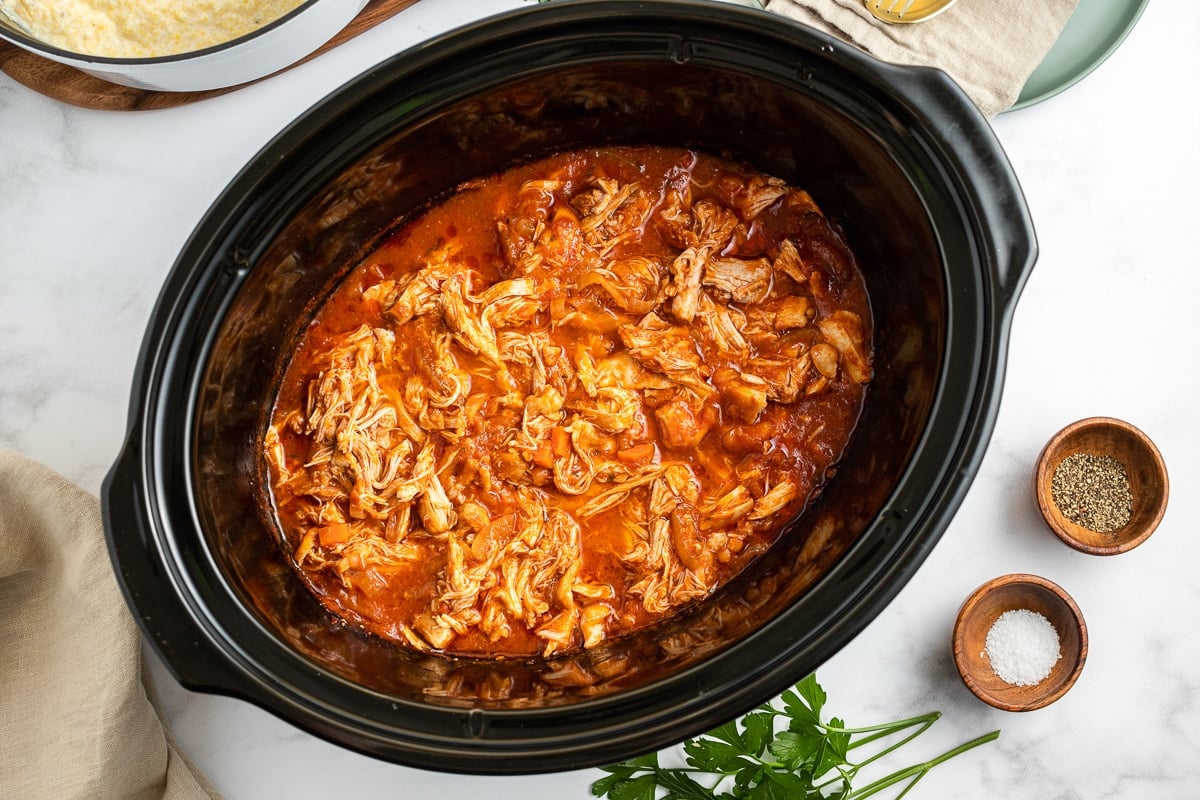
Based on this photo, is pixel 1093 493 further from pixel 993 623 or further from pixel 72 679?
pixel 72 679

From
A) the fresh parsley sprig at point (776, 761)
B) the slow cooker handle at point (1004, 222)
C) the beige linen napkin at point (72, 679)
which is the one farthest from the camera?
the beige linen napkin at point (72, 679)

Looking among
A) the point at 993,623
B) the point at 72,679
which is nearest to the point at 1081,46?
the point at 993,623

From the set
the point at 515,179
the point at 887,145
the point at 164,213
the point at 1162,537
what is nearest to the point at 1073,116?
the point at 887,145

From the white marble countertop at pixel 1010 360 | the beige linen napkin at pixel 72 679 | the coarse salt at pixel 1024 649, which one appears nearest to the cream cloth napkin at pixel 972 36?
→ the white marble countertop at pixel 1010 360

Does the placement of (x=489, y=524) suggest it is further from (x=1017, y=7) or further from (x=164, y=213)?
(x=1017, y=7)

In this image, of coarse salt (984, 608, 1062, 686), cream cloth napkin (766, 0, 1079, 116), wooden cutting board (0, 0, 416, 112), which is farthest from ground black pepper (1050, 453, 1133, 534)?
wooden cutting board (0, 0, 416, 112)

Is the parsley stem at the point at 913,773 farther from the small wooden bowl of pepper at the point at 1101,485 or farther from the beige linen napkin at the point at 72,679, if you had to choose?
the beige linen napkin at the point at 72,679

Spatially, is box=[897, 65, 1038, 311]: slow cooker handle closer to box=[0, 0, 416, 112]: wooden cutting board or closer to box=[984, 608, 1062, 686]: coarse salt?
box=[984, 608, 1062, 686]: coarse salt
